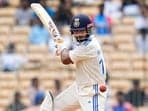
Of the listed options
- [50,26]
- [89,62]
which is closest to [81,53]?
[89,62]

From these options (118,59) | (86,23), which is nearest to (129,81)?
(118,59)

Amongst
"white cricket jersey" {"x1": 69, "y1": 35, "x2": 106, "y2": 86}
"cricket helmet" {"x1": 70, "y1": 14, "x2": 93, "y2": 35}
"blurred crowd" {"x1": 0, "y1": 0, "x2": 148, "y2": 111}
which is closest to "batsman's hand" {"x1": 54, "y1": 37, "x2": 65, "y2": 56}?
"white cricket jersey" {"x1": 69, "y1": 35, "x2": 106, "y2": 86}

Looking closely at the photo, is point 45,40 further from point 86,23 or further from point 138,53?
point 86,23

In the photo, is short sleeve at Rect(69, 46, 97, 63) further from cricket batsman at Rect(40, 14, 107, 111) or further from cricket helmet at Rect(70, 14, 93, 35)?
cricket helmet at Rect(70, 14, 93, 35)

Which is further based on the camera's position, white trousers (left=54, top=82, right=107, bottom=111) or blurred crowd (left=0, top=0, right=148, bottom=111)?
blurred crowd (left=0, top=0, right=148, bottom=111)

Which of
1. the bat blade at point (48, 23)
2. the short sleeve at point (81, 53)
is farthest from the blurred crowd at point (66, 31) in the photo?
the short sleeve at point (81, 53)

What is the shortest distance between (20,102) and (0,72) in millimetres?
1311

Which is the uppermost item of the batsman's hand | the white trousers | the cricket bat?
the cricket bat

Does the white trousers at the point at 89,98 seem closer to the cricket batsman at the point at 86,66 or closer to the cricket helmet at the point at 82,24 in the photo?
the cricket batsman at the point at 86,66

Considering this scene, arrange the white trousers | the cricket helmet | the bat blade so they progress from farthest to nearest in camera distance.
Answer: the bat blade
the white trousers
the cricket helmet

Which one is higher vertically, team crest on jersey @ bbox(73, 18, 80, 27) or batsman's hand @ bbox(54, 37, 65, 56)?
team crest on jersey @ bbox(73, 18, 80, 27)

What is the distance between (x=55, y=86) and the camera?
15.4 m

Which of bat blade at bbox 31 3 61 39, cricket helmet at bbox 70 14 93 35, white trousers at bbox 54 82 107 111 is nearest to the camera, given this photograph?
cricket helmet at bbox 70 14 93 35

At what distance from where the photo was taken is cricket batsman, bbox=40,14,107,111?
404 inches
